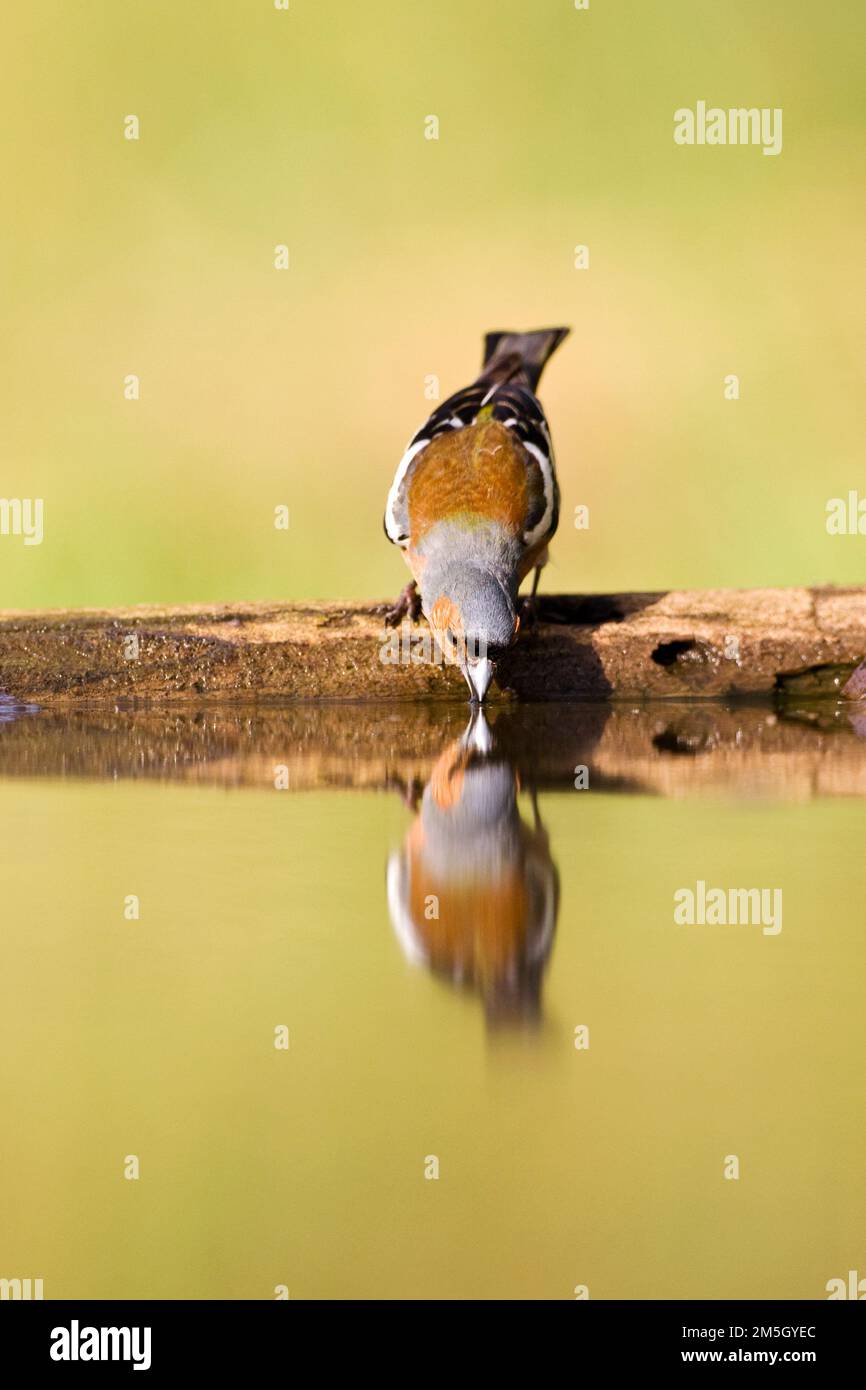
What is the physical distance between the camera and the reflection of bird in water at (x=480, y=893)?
6.99 ft

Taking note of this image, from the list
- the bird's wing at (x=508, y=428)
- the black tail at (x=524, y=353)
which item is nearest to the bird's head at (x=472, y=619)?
the bird's wing at (x=508, y=428)

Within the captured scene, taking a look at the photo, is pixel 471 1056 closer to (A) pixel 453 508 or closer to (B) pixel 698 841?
(B) pixel 698 841

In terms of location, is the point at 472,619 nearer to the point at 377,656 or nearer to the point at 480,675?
the point at 480,675

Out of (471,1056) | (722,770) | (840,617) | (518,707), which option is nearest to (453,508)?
(518,707)

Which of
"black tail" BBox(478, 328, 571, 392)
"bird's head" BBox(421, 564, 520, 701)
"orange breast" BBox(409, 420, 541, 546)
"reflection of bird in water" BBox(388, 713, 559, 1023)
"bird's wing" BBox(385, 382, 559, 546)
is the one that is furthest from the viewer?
"black tail" BBox(478, 328, 571, 392)

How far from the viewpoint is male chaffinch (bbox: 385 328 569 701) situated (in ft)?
17.0

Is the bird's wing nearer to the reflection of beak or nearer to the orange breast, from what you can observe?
the orange breast

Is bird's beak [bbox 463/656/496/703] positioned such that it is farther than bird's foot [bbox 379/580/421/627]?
No

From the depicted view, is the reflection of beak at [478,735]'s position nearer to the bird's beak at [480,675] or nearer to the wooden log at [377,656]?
the bird's beak at [480,675]

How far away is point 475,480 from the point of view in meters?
5.72

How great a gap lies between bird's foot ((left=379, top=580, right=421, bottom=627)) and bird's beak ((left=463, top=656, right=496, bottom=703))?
1.64 feet

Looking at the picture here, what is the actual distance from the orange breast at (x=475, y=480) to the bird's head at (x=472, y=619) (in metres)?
0.35

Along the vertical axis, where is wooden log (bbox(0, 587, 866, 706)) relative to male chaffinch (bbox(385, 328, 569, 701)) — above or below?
below

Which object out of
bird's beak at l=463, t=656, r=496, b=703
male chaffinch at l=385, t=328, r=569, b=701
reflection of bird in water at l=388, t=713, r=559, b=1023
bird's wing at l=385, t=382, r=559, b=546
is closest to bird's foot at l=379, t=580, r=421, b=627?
male chaffinch at l=385, t=328, r=569, b=701
